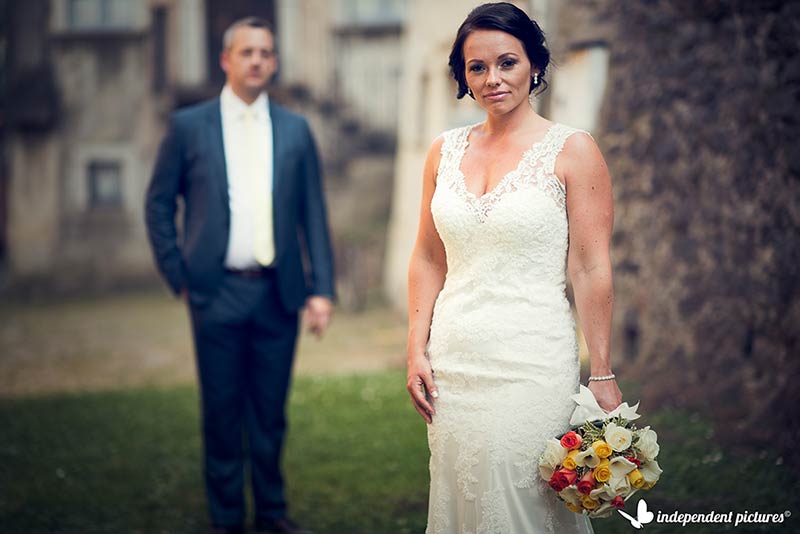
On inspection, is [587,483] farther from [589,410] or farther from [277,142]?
[277,142]

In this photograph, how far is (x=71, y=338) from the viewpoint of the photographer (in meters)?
12.2

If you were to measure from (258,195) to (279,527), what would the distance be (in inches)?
68.9

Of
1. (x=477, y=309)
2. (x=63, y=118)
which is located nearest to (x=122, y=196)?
(x=63, y=118)

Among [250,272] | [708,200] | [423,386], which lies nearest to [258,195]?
[250,272]

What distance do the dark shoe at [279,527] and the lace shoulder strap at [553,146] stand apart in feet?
8.79

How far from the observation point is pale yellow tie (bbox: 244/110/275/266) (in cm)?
467

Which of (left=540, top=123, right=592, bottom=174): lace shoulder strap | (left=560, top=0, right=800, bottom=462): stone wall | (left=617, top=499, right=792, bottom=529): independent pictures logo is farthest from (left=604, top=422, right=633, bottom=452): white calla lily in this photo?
(left=560, top=0, right=800, bottom=462): stone wall

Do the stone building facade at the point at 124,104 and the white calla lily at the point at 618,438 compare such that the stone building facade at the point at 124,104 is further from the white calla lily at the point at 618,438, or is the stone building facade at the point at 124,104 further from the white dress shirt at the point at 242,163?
the white calla lily at the point at 618,438

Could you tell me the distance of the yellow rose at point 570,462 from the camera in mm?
2756

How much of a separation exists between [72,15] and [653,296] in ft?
44.9

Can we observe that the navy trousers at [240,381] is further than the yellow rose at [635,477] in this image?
Yes

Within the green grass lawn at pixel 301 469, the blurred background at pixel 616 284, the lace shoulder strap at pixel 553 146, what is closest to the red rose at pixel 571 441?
the lace shoulder strap at pixel 553 146

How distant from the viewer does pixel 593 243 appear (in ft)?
9.71

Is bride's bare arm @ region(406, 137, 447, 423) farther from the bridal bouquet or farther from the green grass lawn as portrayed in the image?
the green grass lawn
